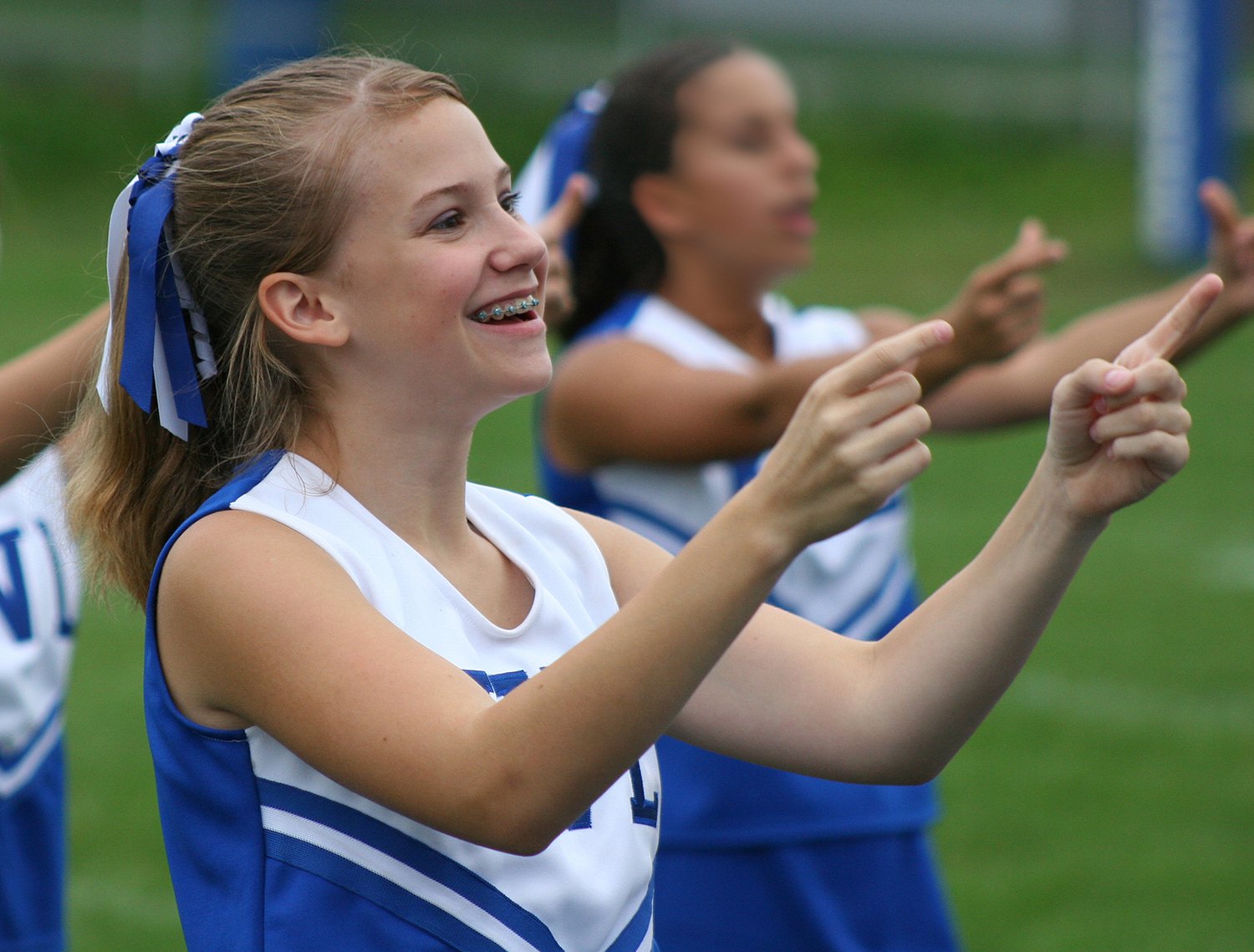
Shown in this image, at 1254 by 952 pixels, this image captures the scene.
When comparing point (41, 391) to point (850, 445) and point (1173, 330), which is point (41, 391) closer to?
point (850, 445)

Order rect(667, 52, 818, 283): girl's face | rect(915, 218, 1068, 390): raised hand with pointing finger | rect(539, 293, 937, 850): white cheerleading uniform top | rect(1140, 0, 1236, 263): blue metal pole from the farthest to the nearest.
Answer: rect(1140, 0, 1236, 263): blue metal pole
rect(667, 52, 818, 283): girl's face
rect(539, 293, 937, 850): white cheerleading uniform top
rect(915, 218, 1068, 390): raised hand with pointing finger

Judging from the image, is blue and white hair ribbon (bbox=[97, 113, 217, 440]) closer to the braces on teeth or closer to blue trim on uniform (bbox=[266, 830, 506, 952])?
the braces on teeth

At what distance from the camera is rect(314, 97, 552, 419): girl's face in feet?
5.98

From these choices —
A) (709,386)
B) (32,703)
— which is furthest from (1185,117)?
(32,703)

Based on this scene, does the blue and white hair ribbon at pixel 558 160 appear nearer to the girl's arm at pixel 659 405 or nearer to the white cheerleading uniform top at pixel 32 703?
the girl's arm at pixel 659 405

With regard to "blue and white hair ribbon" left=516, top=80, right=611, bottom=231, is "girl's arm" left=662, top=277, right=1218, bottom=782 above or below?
above

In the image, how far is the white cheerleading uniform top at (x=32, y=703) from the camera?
9.26 ft

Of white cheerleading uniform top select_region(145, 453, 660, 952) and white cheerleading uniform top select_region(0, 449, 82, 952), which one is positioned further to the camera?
white cheerleading uniform top select_region(0, 449, 82, 952)

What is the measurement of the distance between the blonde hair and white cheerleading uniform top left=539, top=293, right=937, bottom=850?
4.38ft

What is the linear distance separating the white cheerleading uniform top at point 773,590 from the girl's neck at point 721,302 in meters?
0.04

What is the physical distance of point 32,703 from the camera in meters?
2.85

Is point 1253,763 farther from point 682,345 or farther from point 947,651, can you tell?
point 947,651

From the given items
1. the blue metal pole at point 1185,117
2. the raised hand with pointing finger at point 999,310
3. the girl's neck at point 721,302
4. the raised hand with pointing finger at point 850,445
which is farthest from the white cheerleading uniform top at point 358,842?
the blue metal pole at point 1185,117

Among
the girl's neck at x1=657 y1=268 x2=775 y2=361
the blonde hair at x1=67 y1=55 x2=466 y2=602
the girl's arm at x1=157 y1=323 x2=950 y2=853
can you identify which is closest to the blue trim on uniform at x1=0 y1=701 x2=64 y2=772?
the blonde hair at x1=67 y1=55 x2=466 y2=602
